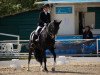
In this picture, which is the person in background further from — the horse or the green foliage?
the green foliage

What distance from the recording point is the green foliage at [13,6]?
1358 inches

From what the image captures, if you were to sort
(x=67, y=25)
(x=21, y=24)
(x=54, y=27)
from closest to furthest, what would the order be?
(x=54, y=27), (x=67, y=25), (x=21, y=24)

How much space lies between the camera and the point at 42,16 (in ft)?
57.8

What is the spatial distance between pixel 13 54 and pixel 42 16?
734 cm

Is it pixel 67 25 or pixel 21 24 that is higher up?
pixel 67 25

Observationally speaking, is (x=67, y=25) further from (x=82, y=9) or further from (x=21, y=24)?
(x=21, y=24)

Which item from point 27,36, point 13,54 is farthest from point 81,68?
point 27,36

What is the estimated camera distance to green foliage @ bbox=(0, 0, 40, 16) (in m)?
34.5

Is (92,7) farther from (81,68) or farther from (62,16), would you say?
(81,68)

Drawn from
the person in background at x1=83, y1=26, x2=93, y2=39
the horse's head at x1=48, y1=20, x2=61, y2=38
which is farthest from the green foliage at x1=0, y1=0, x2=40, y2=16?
the horse's head at x1=48, y1=20, x2=61, y2=38

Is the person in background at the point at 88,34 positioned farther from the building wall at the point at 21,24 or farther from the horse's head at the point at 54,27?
the horse's head at the point at 54,27

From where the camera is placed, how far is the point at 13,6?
117 ft

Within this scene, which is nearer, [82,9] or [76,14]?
[76,14]

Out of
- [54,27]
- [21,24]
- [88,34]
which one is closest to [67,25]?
[88,34]
